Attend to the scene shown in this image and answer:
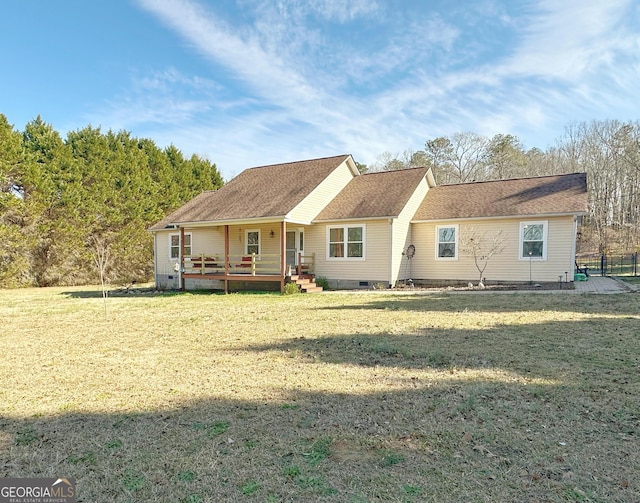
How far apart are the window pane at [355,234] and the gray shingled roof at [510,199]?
101 inches

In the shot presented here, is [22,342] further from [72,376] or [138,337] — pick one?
[72,376]

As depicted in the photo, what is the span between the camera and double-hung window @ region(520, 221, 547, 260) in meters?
15.5

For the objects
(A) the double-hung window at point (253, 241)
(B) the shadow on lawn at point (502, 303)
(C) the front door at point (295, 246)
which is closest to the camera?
(B) the shadow on lawn at point (502, 303)

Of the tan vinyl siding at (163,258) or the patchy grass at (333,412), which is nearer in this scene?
the patchy grass at (333,412)

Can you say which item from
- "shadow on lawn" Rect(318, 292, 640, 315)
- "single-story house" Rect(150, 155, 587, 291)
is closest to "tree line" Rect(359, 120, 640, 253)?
"single-story house" Rect(150, 155, 587, 291)

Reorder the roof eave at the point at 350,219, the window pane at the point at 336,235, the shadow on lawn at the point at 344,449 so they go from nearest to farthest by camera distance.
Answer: the shadow on lawn at the point at 344,449, the roof eave at the point at 350,219, the window pane at the point at 336,235

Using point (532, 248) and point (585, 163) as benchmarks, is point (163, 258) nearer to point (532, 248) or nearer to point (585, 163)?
point (532, 248)

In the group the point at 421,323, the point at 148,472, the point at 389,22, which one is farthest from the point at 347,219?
the point at 148,472

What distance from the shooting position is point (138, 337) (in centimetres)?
795

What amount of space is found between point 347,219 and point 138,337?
1048cm

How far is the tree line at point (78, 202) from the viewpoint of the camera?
68.7 feet

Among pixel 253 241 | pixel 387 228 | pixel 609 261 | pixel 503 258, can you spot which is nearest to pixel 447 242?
pixel 503 258

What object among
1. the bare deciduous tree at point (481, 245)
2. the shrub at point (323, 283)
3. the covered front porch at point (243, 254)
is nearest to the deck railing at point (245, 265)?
the covered front porch at point (243, 254)
